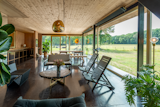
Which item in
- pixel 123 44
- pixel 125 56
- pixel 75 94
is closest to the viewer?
pixel 75 94

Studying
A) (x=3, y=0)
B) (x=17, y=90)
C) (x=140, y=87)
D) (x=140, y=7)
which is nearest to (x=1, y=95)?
(x=17, y=90)

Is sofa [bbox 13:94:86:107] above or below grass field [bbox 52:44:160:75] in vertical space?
below

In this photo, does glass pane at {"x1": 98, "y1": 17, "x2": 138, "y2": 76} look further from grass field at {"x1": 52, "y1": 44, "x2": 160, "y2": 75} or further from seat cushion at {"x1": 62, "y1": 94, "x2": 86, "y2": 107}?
seat cushion at {"x1": 62, "y1": 94, "x2": 86, "y2": 107}

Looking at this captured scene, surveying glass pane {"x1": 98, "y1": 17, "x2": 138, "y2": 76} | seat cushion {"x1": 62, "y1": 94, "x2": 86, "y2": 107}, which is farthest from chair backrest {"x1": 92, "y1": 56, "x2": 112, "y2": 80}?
seat cushion {"x1": 62, "y1": 94, "x2": 86, "y2": 107}

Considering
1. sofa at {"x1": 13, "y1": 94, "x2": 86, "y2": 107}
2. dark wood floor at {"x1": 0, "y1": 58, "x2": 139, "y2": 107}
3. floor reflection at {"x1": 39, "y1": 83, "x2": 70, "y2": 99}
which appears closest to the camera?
sofa at {"x1": 13, "y1": 94, "x2": 86, "y2": 107}

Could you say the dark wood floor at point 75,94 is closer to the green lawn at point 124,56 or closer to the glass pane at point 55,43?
the green lawn at point 124,56

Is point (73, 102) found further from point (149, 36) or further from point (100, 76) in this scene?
point (149, 36)

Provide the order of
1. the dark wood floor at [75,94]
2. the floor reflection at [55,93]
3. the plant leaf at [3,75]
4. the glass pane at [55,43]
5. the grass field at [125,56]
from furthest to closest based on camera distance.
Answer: the glass pane at [55,43]
the grass field at [125,56]
the floor reflection at [55,93]
the dark wood floor at [75,94]
the plant leaf at [3,75]

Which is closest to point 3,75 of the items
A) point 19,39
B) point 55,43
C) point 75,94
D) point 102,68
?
point 75,94

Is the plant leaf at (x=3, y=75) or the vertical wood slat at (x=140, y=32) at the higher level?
the vertical wood slat at (x=140, y=32)

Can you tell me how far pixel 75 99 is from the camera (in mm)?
1267

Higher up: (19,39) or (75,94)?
(19,39)

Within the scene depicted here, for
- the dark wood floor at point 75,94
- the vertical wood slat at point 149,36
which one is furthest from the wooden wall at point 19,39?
the vertical wood slat at point 149,36

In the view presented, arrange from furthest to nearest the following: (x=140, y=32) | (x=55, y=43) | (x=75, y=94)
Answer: (x=55, y=43) → (x=140, y=32) → (x=75, y=94)
